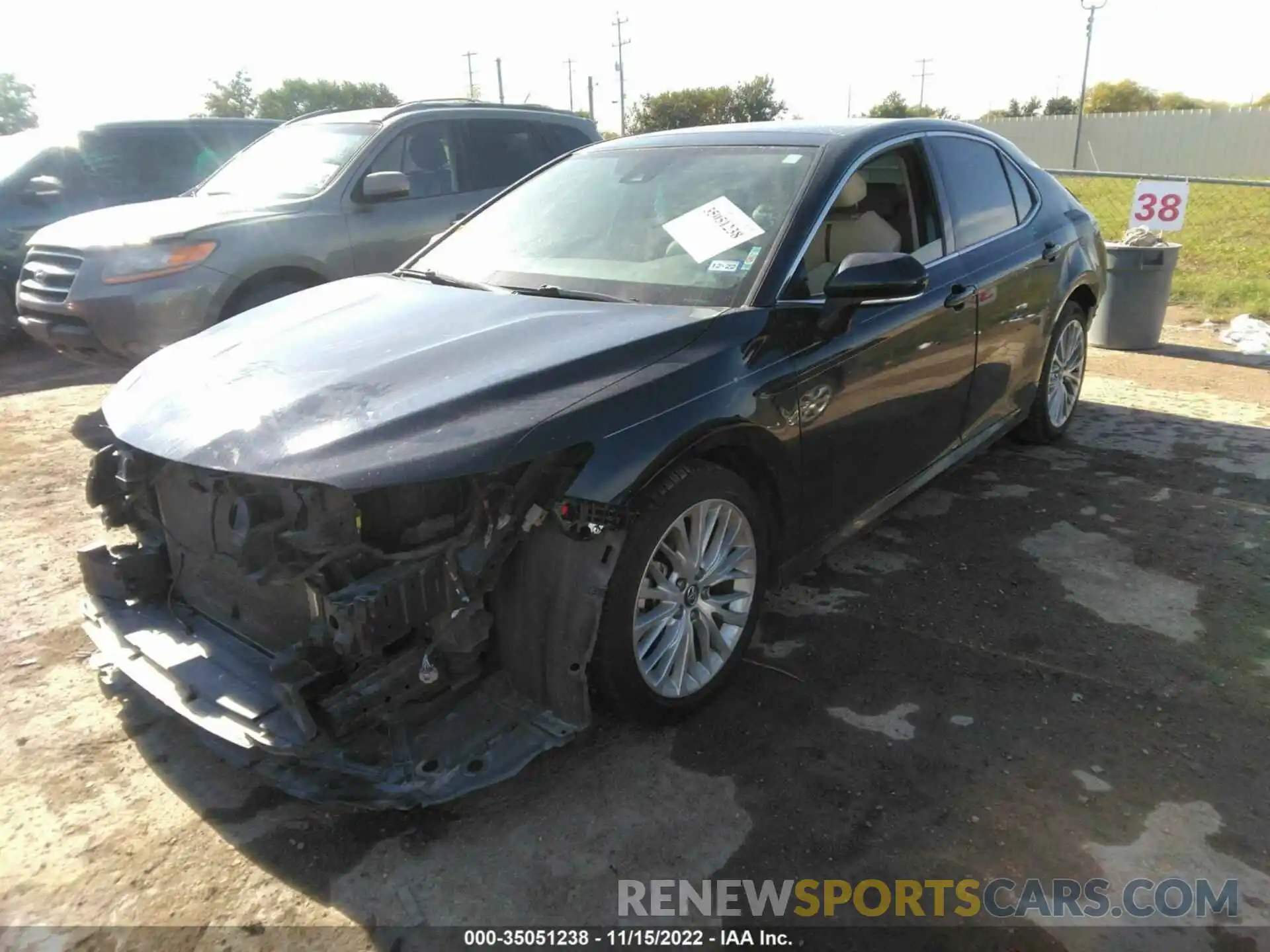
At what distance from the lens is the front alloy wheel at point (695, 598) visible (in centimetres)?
270

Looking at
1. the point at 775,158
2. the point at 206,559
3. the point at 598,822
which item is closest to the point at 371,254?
the point at 775,158

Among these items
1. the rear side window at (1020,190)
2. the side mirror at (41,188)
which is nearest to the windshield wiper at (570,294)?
the rear side window at (1020,190)

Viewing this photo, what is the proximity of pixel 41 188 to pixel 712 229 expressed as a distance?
297 inches

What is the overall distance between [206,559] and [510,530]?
913mm

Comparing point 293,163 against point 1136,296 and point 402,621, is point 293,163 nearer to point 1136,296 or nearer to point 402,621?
point 402,621

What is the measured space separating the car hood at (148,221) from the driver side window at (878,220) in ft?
13.7

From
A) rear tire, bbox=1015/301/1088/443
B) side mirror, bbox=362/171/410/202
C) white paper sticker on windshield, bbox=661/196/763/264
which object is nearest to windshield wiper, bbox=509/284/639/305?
white paper sticker on windshield, bbox=661/196/763/264

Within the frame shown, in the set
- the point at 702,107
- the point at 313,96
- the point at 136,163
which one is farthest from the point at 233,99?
the point at 136,163

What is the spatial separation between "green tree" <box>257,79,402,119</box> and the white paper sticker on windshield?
203ft

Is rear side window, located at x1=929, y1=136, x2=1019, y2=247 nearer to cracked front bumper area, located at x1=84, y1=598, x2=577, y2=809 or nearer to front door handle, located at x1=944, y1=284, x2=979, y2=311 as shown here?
front door handle, located at x1=944, y1=284, x2=979, y2=311

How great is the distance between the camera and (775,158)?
342 centimetres

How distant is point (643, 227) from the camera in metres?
3.39

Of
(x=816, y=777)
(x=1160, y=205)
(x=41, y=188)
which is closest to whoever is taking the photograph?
(x=816, y=777)

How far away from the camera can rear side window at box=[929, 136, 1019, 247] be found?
4.02m
